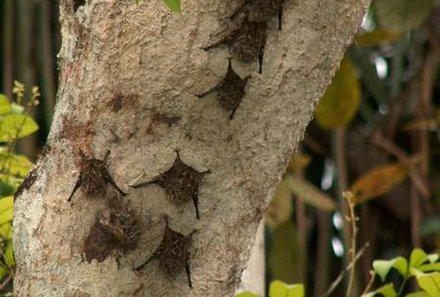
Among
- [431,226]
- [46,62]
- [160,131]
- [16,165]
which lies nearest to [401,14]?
[431,226]

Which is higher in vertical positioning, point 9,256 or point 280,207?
point 9,256

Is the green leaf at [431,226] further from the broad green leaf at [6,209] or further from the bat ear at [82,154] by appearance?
the bat ear at [82,154]

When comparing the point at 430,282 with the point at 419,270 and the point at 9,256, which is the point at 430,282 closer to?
the point at 419,270

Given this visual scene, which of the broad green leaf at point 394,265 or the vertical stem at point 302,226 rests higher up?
the broad green leaf at point 394,265

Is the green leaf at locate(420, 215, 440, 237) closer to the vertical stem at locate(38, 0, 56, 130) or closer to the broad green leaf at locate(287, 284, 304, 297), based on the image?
the vertical stem at locate(38, 0, 56, 130)

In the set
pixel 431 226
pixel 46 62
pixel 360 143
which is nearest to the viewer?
pixel 46 62

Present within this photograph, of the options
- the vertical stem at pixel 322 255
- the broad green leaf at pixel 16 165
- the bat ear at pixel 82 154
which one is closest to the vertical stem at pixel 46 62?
the vertical stem at pixel 322 255
